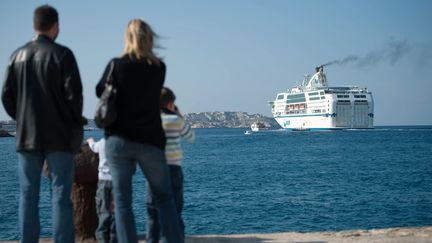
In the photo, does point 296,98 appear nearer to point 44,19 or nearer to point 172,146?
point 172,146

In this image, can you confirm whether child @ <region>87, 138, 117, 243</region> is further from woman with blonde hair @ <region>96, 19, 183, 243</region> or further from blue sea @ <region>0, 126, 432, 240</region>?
blue sea @ <region>0, 126, 432, 240</region>

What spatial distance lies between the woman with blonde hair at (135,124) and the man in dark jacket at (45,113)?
0.78 feet

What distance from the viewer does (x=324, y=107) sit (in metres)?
94.7

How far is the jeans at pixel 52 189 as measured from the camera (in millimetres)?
3184

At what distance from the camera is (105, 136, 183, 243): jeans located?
3.13 meters

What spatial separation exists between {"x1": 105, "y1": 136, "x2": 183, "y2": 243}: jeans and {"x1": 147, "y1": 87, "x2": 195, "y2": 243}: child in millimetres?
250

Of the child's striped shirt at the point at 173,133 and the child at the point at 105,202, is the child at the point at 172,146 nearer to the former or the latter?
the child's striped shirt at the point at 173,133

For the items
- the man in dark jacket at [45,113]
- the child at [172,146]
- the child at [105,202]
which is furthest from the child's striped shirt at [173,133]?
the man in dark jacket at [45,113]

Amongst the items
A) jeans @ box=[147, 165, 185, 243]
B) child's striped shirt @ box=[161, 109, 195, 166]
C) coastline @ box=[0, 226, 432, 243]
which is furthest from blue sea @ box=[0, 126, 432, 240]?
child's striped shirt @ box=[161, 109, 195, 166]

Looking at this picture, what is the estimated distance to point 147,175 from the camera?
322cm

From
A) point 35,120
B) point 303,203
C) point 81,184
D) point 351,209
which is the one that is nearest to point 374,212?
point 351,209

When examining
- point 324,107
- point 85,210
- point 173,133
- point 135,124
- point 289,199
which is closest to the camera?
point 135,124

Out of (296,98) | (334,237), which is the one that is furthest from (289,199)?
(296,98)

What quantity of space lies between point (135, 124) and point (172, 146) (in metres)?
0.52
